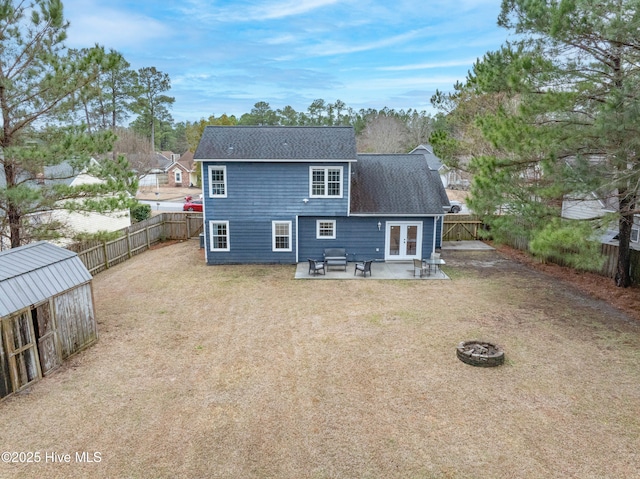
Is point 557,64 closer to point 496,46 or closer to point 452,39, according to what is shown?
point 496,46

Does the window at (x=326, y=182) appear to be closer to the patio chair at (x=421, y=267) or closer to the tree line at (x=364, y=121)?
the patio chair at (x=421, y=267)

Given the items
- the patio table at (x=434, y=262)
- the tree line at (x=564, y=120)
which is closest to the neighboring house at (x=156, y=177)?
the patio table at (x=434, y=262)

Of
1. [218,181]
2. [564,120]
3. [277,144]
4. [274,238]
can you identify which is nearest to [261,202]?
[274,238]

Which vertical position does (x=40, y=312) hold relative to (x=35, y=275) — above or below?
below

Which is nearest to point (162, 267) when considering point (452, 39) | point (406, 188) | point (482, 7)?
point (406, 188)

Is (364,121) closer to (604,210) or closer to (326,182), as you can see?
(604,210)

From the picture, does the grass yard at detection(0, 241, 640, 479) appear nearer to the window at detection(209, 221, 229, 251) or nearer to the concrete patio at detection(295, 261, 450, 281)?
the concrete patio at detection(295, 261, 450, 281)
